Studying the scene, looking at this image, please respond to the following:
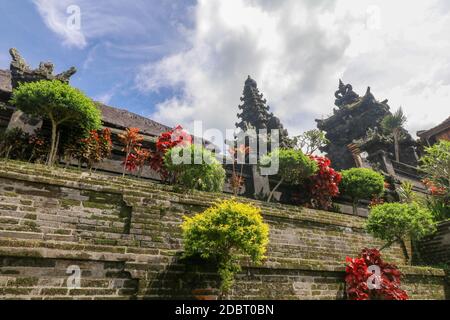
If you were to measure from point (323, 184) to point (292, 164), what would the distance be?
183cm

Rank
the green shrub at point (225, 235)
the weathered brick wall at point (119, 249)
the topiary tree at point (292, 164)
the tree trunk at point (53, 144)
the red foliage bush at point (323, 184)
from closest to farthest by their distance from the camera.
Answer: the weathered brick wall at point (119, 249) < the green shrub at point (225, 235) < the tree trunk at point (53, 144) < the topiary tree at point (292, 164) < the red foliage bush at point (323, 184)

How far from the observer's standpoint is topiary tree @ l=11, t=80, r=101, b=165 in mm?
8156

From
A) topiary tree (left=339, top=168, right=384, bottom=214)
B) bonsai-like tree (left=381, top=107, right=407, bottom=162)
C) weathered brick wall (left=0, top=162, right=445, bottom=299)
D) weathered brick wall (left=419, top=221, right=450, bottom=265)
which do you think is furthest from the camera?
bonsai-like tree (left=381, top=107, right=407, bottom=162)

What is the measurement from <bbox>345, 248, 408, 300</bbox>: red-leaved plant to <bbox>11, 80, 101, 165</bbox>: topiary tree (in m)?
7.36

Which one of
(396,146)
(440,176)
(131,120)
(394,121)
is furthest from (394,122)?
(131,120)

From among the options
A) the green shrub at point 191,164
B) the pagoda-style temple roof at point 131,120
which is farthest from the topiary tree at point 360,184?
the pagoda-style temple roof at point 131,120

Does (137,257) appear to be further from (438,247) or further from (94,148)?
(438,247)

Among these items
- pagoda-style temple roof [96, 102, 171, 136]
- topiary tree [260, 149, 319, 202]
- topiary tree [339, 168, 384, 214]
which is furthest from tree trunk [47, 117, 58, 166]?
topiary tree [339, 168, 384, 214]

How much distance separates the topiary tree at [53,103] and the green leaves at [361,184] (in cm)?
1001

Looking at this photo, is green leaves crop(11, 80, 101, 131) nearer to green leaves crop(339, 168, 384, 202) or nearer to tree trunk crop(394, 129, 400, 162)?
green leaves crop(339, 168, 384, 202)

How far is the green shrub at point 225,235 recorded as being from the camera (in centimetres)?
466

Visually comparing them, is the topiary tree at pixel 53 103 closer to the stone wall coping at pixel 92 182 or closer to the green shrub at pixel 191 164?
the stone wall coping at pixel 92 182
